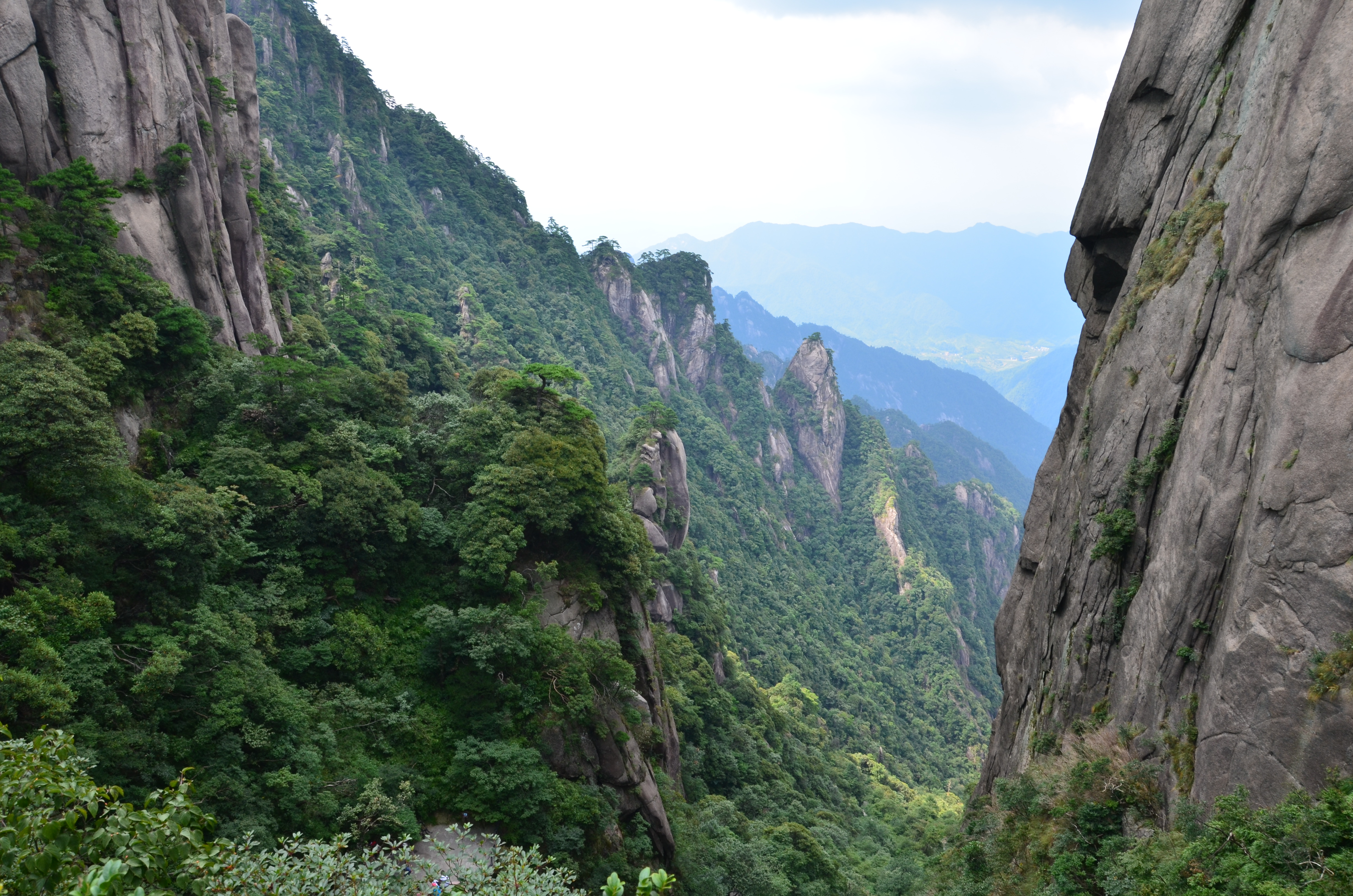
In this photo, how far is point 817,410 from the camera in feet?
364

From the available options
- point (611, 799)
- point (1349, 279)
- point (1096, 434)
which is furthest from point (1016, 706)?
point (1349, 279)

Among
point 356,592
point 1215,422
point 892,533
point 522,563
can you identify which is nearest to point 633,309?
point 892,533

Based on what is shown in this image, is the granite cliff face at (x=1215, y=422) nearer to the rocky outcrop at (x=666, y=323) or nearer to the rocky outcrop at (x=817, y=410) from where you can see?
the rocky outcrop at (x=666, y=323)

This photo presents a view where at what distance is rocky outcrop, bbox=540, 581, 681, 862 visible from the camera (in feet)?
60.1

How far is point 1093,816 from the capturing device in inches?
422

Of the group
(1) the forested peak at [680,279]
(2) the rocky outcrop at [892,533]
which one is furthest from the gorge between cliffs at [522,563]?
(1) the forested peak at [680,279]

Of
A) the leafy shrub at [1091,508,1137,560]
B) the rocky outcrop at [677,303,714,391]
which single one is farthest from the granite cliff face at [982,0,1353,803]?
the rocky outcrop at [677,303,714,391]

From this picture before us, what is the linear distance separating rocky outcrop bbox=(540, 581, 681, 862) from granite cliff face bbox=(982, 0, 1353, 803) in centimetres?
951

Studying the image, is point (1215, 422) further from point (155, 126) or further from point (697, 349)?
point (697, 349)

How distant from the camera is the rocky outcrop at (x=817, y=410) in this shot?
109375mm

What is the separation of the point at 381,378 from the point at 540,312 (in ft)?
181

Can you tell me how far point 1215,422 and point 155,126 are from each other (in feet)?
90.5

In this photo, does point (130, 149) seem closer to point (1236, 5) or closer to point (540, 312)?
point (1236, 5)

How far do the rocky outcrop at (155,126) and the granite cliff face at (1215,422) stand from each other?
24.9 metres
